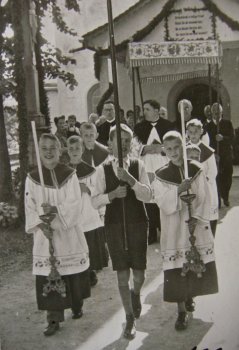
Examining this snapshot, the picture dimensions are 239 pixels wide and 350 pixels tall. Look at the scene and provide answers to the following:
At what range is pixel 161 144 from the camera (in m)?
Answer: 2.74

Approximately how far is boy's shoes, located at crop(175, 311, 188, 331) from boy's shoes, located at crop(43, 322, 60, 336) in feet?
1.82

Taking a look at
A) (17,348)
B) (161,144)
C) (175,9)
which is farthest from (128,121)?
(17,348)

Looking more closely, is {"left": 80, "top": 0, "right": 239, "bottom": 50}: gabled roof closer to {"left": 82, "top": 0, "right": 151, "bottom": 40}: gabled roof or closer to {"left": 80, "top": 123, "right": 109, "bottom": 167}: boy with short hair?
{"left": 82, "top": 0, "right": 151, "bottom": 40}: gabled roof

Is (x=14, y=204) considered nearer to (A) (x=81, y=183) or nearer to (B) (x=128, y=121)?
(A) (x=81, y=183)

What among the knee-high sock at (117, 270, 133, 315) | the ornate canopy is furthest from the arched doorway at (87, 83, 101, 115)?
the knee-high sock at (117, 270, 133, 315)

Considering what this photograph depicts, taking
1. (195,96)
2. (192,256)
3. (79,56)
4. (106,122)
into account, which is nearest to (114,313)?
(192,256)

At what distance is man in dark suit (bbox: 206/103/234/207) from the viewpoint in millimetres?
2631

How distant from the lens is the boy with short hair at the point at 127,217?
2.35 metres

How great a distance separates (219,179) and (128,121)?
584mm

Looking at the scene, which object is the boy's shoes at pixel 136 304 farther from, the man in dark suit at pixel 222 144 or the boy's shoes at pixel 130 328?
the man in dark suit at pixel 222 144

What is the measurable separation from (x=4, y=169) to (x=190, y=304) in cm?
113

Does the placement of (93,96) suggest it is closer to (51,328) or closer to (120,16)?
(120,16)

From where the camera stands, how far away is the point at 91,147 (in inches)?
111

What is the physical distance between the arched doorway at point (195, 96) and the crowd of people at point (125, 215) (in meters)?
0.07
